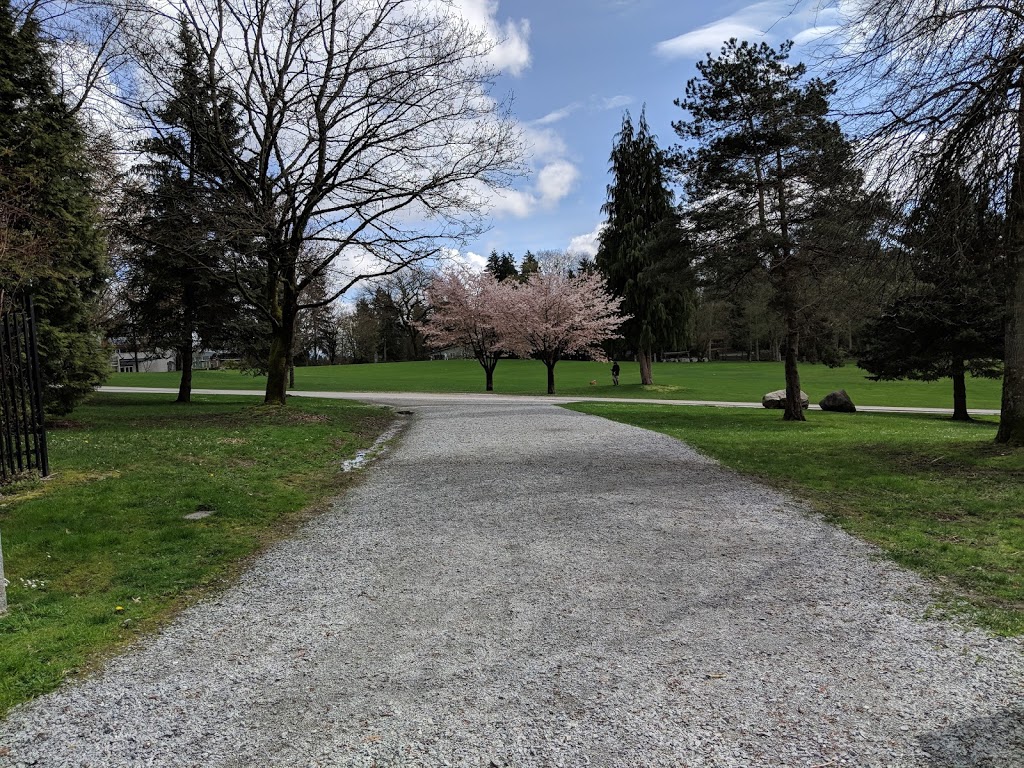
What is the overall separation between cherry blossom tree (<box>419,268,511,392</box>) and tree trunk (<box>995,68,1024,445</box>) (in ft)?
87.2

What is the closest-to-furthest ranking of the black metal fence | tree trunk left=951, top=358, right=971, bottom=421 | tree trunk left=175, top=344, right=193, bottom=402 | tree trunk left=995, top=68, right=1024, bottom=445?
the black metal fence < tree trunk left=995, top=68, right=1024, bottom=445 < tree trunk left=951, top=358, right=971, bottom=421 < tree trunk left=175, top=344, right=193, bottom=402

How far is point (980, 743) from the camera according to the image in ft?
7.78

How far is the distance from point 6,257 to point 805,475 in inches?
403

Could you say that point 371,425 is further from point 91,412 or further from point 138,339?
point 138,339

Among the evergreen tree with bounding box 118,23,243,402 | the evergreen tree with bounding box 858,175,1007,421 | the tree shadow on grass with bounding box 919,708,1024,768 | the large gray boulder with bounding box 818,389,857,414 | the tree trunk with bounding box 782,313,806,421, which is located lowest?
the large gray boulder with bounding box 818,389,857,414

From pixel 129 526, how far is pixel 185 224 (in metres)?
11.3

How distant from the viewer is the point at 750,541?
5.21 metres

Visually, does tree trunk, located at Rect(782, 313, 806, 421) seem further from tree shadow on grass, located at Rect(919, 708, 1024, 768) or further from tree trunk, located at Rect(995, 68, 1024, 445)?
tree shadow on grass, located at Rect(919, 708, 1024, 768)

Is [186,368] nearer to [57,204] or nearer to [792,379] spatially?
[57,204]

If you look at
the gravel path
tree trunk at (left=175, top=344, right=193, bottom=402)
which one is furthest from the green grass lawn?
tree trunk at (left=175, top=344, right=193, bottom=402)

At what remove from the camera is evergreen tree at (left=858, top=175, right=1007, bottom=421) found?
724 centimetres

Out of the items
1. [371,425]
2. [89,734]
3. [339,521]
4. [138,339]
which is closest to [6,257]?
[339,521]

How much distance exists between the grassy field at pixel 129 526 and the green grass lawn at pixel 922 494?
5.22 m

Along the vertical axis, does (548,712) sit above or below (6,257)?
below
